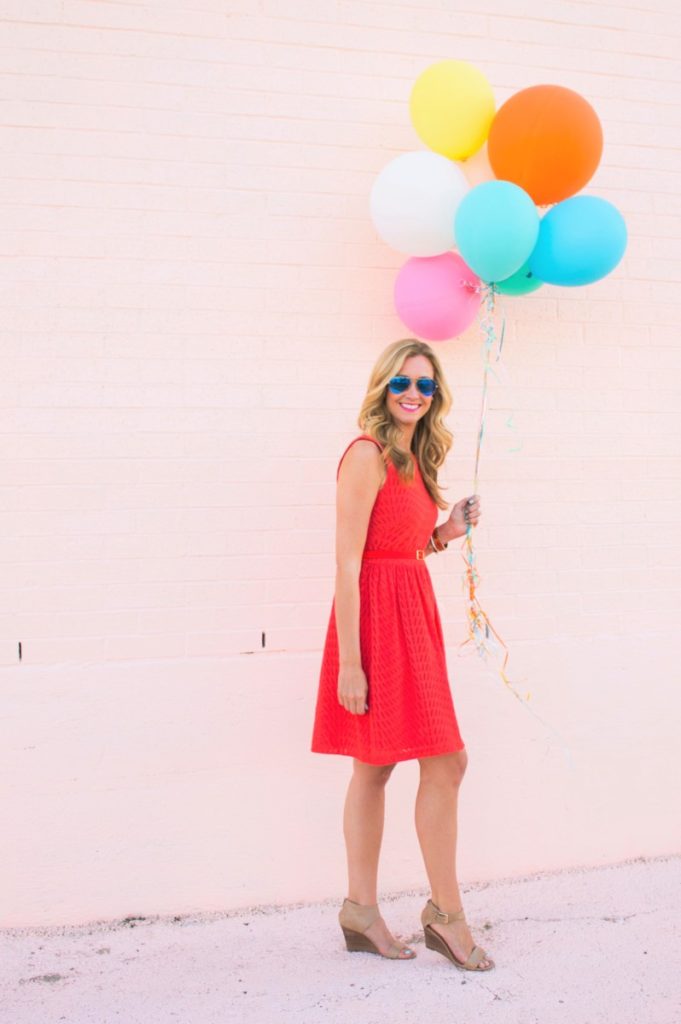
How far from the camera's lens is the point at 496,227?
2.56 meters

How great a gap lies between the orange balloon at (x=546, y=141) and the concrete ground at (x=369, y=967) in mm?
2290

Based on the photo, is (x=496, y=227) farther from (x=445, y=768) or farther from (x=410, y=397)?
(x=445, y=768)

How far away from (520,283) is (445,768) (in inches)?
60.0

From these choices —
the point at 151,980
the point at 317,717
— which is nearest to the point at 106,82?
the point at 317,717

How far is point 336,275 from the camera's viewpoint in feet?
10.1

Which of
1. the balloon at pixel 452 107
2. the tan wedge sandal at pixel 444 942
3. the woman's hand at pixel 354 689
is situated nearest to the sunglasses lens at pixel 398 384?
the woman's hand at pixel 354 689

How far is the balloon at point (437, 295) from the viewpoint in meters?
2.82

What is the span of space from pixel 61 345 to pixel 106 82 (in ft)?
2.86

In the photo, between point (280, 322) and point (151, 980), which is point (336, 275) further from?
point (151, 980)

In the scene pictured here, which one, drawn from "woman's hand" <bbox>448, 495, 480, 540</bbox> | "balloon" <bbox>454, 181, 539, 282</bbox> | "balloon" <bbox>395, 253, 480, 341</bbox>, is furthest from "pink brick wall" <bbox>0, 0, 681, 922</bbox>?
"balloon" <bbox>454, 181, 539, 282</bbox>

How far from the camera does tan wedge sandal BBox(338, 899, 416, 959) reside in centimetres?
260

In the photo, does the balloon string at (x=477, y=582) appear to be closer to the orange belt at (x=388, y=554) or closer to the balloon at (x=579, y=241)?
the balloon at (x=579, y=241)

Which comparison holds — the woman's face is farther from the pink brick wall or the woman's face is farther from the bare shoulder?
the pink brick wall

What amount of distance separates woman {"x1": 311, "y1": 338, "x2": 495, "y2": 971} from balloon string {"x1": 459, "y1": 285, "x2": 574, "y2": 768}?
1.31ft
